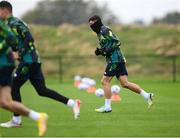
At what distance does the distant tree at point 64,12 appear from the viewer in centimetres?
6362

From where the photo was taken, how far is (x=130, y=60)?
43.8 m

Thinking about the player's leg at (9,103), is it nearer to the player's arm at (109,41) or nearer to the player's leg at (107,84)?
the player's arm at (109,41)

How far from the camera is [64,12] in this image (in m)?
63.4

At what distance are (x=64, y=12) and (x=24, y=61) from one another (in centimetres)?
5102

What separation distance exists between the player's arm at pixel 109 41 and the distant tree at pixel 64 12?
47905 mm

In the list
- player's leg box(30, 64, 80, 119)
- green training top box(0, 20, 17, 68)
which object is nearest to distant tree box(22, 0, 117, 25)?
player's leg box(30, 64, 80, 119)

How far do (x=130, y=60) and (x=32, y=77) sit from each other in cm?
3116

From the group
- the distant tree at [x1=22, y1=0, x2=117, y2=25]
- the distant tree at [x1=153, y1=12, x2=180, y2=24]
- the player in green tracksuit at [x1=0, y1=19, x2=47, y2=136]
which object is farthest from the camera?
the distant tree at [x1=153, y1=12, x2=180, y2=24]

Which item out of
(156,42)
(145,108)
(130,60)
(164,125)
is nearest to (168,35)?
(156,42)

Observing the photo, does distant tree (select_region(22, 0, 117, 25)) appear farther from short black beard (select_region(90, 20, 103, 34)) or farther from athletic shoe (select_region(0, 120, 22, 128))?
athletic shoe (select_region(0, 120, 22, 128))

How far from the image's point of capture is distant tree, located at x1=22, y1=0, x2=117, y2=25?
63.6 m

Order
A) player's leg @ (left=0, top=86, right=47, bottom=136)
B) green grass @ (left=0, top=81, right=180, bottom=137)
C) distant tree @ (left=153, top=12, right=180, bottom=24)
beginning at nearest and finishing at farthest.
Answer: player's leg @ (left=0, top=86, right=47, bottom=136) < green grass @ (left=0, top=81, right=180, bottom=137) < distant tree @ (left=153, top=12, right=180, bottom=24)

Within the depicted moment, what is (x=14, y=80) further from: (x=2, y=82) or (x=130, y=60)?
(x=130, y=60)

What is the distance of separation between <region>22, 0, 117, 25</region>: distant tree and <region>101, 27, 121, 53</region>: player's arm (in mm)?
47905
